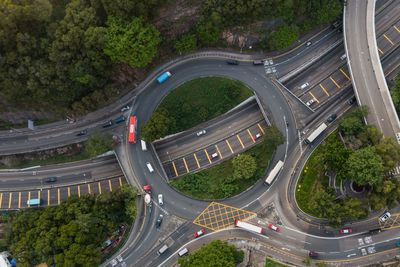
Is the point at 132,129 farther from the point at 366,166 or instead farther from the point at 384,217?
the point at 384,217

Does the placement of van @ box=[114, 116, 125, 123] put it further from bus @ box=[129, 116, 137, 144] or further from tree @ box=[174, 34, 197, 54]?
tree @ box=[174, 34, 197, 54]

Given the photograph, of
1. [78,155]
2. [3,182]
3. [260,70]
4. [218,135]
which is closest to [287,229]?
[218,135]

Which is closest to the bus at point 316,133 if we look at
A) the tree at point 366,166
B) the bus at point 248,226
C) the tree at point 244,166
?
the tree at point 366,166

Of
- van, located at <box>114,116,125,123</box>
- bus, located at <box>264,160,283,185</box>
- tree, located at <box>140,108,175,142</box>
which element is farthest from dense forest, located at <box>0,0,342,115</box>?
bus, located at <box>264,160,283,185</box>

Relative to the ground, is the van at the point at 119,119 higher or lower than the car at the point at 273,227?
higher

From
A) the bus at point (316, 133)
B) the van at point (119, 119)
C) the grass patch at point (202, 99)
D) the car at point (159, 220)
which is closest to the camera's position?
the car at point (159, 220)

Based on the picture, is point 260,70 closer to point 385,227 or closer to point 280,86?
point 280,86

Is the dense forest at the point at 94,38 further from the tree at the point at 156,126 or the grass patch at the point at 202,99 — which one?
the tree at the point at 156,126
